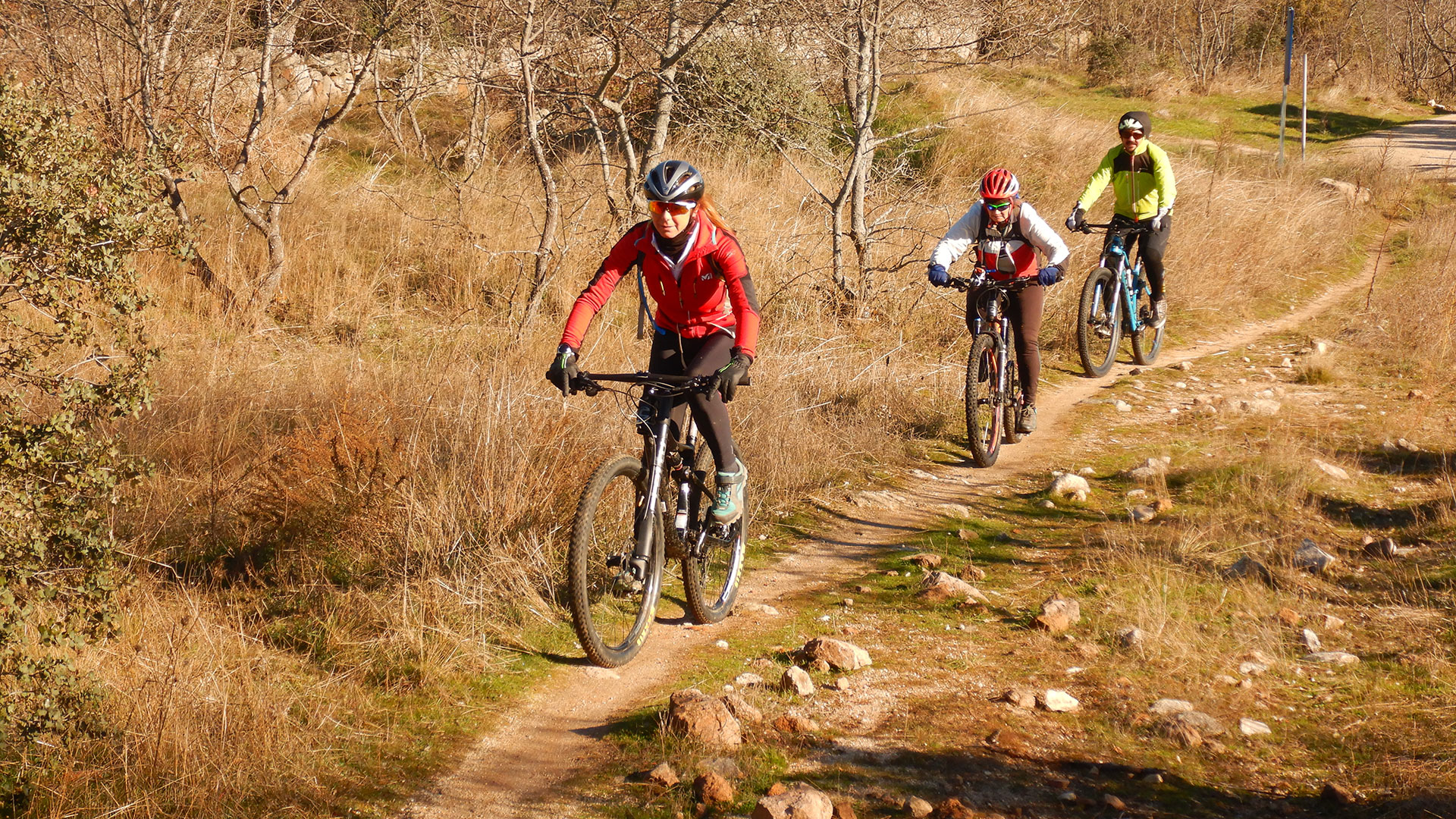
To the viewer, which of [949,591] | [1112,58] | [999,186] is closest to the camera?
[949,591]

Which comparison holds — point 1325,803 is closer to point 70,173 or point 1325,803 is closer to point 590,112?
point 70,173

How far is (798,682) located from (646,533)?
34.3 inches

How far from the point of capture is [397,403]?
6527 millimetres

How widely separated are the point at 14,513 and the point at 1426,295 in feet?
41.4

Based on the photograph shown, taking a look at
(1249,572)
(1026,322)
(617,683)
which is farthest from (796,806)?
(1026,322)

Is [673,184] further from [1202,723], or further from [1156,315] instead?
[1156,315]

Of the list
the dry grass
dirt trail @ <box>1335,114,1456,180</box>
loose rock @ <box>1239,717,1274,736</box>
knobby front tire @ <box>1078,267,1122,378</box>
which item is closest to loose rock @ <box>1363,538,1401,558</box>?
the dry grass

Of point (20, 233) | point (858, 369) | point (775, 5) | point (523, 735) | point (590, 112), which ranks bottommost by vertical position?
point (523, 735)

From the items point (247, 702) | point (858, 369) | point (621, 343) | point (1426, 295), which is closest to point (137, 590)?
point (247, 702)

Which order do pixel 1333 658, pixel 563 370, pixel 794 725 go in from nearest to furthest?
pixel 794 725 < pixel 563 370 < pixel 1333 658

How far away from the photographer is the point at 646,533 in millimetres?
4621

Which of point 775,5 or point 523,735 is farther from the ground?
point 775,5

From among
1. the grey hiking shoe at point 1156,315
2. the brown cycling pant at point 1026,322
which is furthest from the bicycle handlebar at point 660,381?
the grey hiking shoe at point 1156,315

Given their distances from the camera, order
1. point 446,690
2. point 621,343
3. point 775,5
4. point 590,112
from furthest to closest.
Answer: point 775,5 → point 590,112 → point 621,343 → point 446,690
